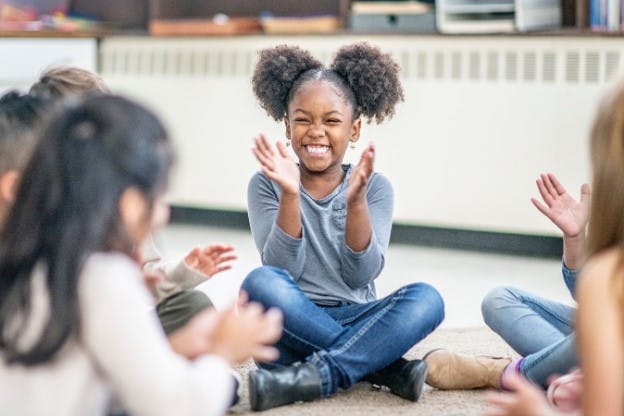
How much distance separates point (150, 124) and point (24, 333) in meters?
0.24

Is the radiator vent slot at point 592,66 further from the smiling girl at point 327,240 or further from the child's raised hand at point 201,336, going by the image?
the child's raised hand at point 201,336

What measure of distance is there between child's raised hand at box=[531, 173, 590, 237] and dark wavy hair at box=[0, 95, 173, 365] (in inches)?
33.3

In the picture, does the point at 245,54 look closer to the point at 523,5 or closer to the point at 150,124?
the point at 523,5

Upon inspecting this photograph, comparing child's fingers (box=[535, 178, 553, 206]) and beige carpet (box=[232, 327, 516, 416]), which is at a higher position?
child's fingers (box=[535, 178, 553, 206])

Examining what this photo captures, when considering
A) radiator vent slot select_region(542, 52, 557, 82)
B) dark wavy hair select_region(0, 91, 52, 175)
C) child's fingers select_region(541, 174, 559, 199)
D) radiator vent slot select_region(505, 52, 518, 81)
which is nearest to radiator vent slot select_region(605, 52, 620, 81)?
radiator vent slot select_region(542, 52, 557, 82)

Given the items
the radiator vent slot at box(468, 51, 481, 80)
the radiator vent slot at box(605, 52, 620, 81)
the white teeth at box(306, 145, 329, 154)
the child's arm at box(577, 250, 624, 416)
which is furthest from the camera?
the radiator vent slot at box(468, 51, 481, 80)

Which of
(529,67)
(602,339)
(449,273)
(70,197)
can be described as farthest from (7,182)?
(529,67)

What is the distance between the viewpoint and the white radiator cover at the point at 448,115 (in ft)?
10.2

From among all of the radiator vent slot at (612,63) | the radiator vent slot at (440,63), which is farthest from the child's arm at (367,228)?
the radiator vent slot at (612,63)

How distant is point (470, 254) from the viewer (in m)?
3.35

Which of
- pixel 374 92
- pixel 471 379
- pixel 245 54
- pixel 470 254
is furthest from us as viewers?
pixel 245 54

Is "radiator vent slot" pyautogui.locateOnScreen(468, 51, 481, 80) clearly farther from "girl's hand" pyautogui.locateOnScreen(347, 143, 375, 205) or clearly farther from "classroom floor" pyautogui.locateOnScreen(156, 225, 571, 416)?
"girl's hand" pyautogui.locateOnScreen(347, 143, 375, 205)

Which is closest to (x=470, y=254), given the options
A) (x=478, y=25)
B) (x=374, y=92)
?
(x=478, y=25)

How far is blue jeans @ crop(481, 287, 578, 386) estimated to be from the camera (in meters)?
1.82
